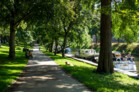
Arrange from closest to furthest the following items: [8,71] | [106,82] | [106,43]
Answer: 1. [106,82]
2. [8,71]
3. [106,43]

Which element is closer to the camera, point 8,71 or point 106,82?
point 106,82

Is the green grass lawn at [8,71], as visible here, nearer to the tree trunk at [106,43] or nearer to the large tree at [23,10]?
the large tree at [23,10]

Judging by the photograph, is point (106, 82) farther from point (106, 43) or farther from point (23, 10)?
point (23, 10)

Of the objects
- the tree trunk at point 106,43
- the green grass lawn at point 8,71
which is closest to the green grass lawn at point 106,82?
the tree trunk at point 106,43

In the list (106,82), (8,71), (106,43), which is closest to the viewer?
(106,82)

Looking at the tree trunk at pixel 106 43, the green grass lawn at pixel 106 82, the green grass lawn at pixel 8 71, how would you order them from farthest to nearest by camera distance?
the tree trunk at pixel 106 43 → the green grass lawn at pixel 8 71 → the green grass lawn at pixel 106 82

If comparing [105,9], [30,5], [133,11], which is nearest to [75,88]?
[105,9]

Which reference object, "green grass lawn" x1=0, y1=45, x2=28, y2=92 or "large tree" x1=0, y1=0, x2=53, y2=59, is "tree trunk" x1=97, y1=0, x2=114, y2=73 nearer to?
"green grass lawn" x1=0, y1=45, x2=28, y2=92

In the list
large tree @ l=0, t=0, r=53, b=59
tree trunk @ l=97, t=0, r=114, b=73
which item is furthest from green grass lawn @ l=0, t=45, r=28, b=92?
tree trunk @ l=97, t=0, r=114, b=73

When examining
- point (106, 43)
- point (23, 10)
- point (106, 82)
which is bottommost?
point (106, 82)

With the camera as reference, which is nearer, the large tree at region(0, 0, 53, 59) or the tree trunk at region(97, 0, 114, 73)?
the tree trunk at region(97, 0, 114, 73)

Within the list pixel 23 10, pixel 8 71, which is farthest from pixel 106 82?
pixel 23 10

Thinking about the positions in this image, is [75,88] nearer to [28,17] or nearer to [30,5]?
[30,5]

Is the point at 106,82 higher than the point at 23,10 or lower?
lower
